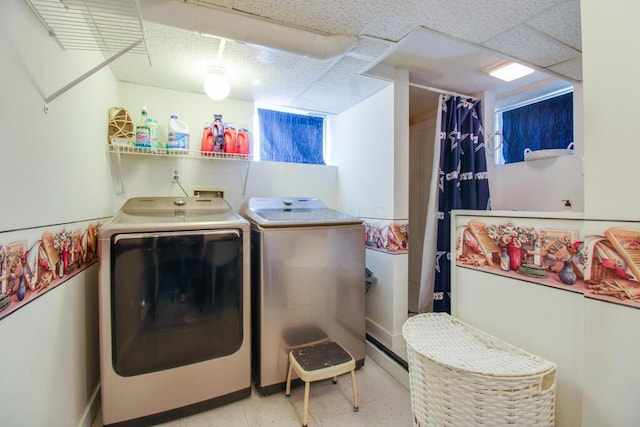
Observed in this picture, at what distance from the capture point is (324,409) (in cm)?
160

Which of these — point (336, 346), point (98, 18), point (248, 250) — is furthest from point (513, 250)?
point (98, 18)

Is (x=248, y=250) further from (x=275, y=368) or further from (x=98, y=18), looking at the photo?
(x=98, y=18)

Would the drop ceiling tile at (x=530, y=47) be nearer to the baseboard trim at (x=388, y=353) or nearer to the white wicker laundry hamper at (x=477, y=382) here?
the white wicker laundry hamper at (x=477, y=382)

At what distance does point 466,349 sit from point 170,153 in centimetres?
240

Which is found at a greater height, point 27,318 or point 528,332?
point 27,318

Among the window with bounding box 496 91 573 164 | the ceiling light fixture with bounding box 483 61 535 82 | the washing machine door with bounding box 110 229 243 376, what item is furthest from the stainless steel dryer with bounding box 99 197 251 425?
the window with bounding box 496 91 573 164

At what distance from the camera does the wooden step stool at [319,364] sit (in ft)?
4.93

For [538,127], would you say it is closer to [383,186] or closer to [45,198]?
[383,186]

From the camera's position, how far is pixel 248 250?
66.4 inches

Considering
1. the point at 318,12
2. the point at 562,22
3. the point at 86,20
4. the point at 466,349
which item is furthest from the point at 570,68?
the point at 86,20

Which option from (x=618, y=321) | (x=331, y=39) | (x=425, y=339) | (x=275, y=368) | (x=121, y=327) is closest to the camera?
(x=618, y=321)

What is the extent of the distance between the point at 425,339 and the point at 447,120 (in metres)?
1.90

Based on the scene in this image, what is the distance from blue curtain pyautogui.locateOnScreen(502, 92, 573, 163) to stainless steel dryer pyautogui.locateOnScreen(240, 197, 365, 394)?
1.93 meters

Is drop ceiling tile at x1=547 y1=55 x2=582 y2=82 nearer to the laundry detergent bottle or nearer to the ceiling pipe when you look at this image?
the ceiling pipe
